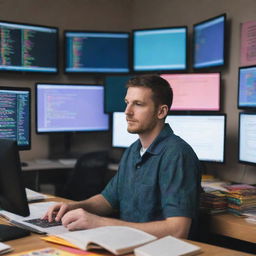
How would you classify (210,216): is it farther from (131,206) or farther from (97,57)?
(97,57)

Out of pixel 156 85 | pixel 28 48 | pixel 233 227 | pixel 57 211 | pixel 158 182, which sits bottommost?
pixel 233 227

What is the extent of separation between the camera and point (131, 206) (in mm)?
1987

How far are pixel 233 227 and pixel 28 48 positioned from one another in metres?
2.18

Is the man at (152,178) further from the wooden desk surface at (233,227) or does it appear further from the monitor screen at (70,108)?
the monitor screen at (70,108)

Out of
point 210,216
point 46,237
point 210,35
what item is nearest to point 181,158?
point 210,216

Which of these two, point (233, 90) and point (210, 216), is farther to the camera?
point (233, 90)

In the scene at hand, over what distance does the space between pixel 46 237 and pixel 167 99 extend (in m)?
0.82

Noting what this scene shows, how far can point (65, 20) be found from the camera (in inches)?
146

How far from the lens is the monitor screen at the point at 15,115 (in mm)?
2338

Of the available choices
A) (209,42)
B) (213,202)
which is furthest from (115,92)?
(213,202)

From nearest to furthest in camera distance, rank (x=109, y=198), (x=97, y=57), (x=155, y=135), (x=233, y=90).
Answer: (x=155, y=135), (x=109, y=198), (x=233, y=90), (x=97, y=57)

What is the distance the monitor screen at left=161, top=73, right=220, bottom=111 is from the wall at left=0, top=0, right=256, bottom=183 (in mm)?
91

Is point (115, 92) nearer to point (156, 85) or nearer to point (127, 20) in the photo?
point (127, 20)

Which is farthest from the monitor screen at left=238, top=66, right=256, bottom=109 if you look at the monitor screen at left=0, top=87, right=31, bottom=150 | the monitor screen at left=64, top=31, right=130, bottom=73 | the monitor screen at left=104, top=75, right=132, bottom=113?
the monitor screen at left=0, top=87, right=31, bottom=150
